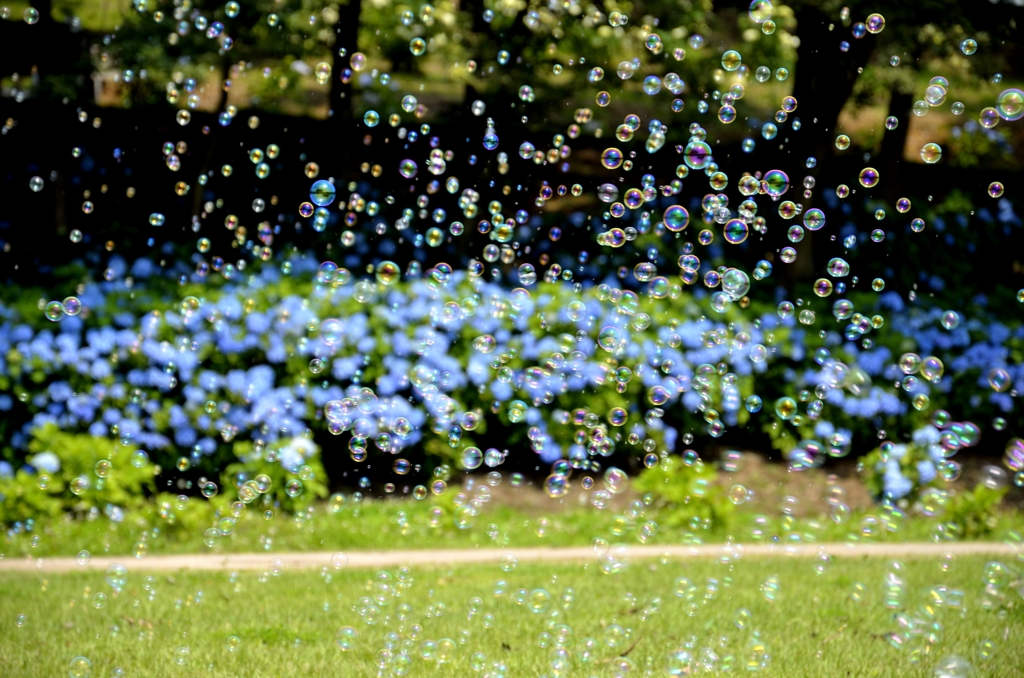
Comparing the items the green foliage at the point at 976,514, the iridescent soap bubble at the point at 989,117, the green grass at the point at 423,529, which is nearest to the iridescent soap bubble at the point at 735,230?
the iridescent soap bubble at the point at 989,117

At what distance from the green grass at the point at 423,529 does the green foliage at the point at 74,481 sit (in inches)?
4.2

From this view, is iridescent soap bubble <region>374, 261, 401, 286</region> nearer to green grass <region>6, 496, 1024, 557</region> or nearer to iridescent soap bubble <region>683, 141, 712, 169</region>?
green grass <region>6, 496, 1024, 557</region>

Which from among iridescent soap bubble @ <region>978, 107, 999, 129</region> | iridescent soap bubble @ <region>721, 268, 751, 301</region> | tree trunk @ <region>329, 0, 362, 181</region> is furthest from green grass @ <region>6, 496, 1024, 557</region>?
tree trunk @ <region>329, 0, 362, 181</region>

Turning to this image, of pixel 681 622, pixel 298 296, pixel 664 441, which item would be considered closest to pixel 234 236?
pixel 298 296

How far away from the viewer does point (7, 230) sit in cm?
948

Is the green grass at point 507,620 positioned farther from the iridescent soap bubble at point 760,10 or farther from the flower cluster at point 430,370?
the iridescent soap bubble at point 760,10

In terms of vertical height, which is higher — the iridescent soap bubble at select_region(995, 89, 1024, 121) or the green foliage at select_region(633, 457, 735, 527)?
the iridescent soap bubble at select_region(995, 89, 1024, 121)

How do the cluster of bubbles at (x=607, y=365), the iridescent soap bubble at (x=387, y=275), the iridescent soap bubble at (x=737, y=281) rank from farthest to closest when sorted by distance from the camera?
the iridescent soap bubble at (x=387, y=275) → the iridescent soap bubble at (x=737, y=281) → the cluster of bubbles at (x=607, y=365)

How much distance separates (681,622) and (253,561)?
7.06 ft

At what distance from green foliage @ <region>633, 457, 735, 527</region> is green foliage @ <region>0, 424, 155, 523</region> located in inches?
111

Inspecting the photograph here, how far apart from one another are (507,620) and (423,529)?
1.52 meters

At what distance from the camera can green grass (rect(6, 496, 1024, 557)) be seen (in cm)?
556

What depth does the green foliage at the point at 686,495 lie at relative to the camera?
19.6 ft

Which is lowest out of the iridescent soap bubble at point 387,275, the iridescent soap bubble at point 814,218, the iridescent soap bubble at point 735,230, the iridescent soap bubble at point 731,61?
the iridescent soap bubble at point 387,275
